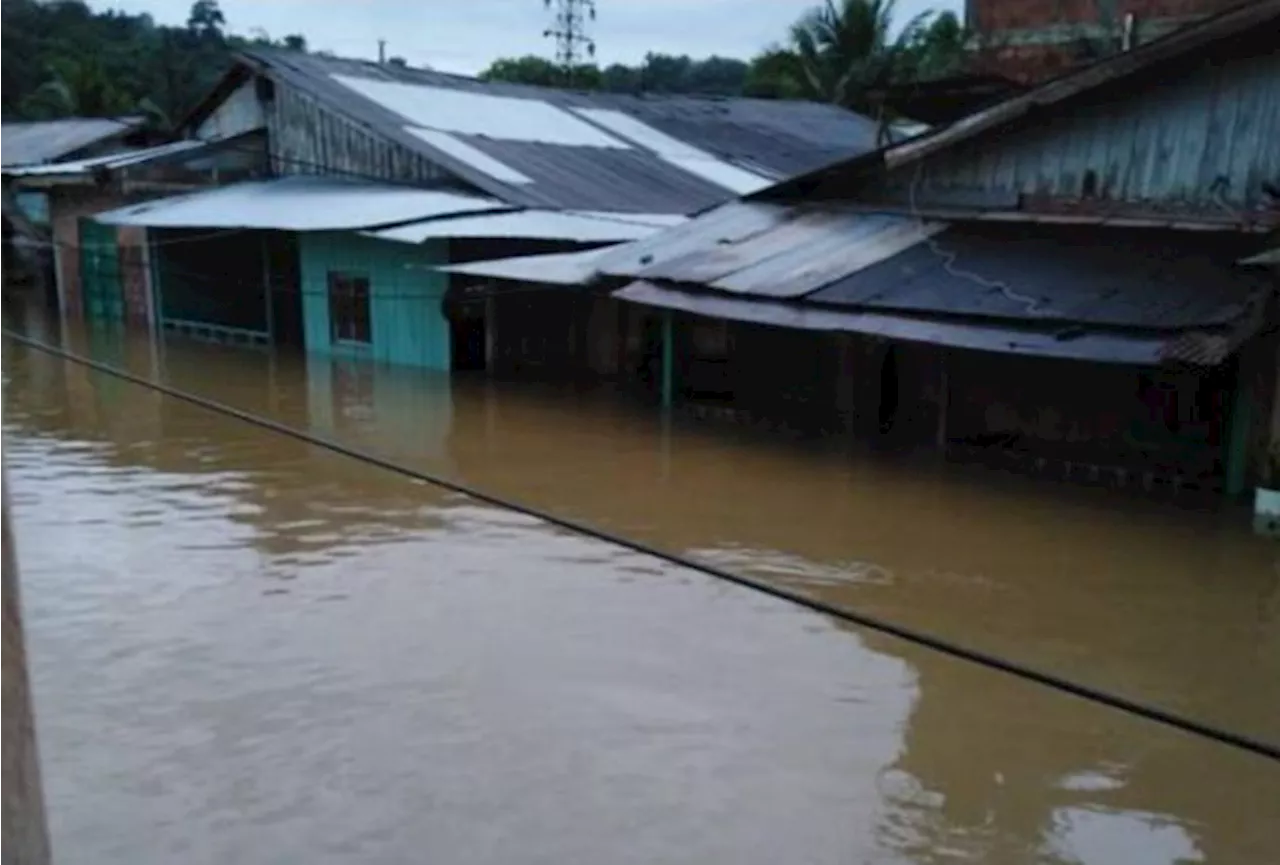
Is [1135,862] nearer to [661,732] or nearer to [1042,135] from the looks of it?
[661,732]

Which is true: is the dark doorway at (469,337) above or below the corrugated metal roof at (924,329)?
below

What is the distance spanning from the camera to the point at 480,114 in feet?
63.7

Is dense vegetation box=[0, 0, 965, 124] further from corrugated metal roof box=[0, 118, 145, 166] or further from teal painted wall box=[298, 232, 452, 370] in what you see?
teal painted wall box=[298, 232, 452, 370]

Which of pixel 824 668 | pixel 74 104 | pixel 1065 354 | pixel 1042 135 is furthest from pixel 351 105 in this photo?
pixel 74 104

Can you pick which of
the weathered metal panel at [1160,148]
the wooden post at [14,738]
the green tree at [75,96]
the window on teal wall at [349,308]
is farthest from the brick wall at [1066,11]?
the green tree at [75,96]

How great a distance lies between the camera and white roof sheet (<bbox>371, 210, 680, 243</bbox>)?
14.3 metres

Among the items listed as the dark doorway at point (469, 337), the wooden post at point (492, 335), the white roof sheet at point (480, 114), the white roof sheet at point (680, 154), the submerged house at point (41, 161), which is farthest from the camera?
the submerged house at point (41, 161)

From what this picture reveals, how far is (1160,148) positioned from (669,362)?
5.30 m

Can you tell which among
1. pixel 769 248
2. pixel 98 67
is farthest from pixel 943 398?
pixel 98 67

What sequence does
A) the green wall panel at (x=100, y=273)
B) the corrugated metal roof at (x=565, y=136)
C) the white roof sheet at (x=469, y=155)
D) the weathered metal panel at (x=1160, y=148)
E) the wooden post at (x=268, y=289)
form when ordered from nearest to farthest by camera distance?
the weathered metal panel at (x=1160, y=148) < the white roof sheet at (x=469, y=155) < the corrugated metal roof at (x=565, y=136) < the wooden post at (x=268, y=289) < the green wall panel at (x=100, y=273)

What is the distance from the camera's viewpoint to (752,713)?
5.89m

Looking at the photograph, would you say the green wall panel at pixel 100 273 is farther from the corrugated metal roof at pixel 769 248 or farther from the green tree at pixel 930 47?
the green tree at pixel 930 47

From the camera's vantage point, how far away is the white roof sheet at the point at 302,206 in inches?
607

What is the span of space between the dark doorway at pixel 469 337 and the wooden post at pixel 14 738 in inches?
567
